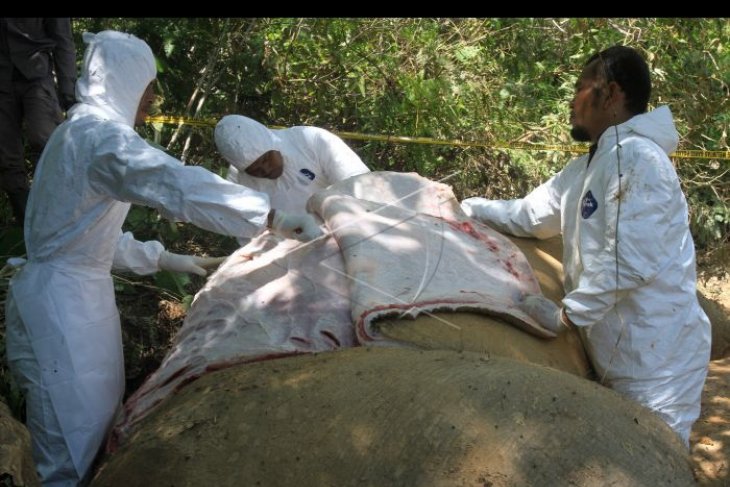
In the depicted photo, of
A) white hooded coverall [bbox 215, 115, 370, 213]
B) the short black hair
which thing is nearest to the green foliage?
white hooded coverall [bbox 215, 115, 370, 213]

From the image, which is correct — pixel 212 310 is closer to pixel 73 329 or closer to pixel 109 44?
pixel 73 329

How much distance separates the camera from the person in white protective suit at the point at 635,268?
9.37 ft

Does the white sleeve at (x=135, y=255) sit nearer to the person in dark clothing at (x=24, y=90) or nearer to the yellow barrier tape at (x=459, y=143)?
the person in dark clothing at (x=24, y=90)

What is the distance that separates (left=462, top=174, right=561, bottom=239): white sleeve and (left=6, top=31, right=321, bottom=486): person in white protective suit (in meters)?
1.01

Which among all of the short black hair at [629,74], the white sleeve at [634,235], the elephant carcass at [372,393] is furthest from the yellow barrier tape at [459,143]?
the white sleeve at [634,235]

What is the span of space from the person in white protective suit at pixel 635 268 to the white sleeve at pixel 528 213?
A: 35cm

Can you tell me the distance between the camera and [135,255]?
350cm

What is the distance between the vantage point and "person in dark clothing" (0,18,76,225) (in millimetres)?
4660

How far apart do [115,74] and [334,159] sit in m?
1.63

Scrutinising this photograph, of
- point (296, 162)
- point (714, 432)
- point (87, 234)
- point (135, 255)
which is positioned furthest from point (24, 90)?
point (714, 432)

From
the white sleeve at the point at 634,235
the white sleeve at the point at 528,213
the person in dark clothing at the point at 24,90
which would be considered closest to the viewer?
the white sleeve at the point at 634,235

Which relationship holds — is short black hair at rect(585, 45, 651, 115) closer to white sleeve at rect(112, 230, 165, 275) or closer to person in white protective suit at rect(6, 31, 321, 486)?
person in white protective suit at rect(6, 31, 321, 486)
